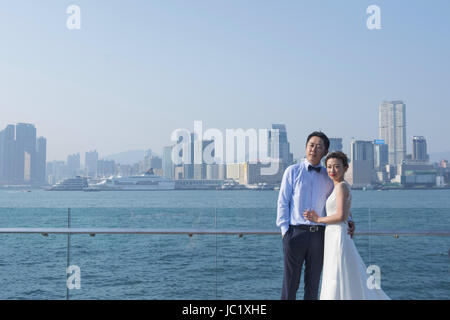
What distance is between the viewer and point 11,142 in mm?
97312

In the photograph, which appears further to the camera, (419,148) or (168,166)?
(419,148)

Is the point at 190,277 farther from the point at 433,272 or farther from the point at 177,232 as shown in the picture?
the point at 433,272

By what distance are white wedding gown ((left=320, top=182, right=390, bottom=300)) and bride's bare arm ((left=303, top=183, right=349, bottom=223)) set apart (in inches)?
1.8

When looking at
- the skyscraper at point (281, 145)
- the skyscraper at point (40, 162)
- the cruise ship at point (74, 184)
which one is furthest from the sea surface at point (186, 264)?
the skyscraper at point (40, 162)

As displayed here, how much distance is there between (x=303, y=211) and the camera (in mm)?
2682

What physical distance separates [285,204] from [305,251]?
333mm

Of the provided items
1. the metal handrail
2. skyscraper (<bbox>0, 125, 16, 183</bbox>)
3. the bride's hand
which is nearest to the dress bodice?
the bride's hand

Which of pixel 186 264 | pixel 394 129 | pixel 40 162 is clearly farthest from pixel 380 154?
pixel 186 264

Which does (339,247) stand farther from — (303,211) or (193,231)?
(193,231)

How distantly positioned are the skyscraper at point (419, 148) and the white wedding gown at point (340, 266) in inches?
4005

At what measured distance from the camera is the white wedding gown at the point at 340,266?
263cm

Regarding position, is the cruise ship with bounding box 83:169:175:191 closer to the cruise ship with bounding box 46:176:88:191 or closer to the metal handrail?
the cruise ship with bounding box 46:176:88:191

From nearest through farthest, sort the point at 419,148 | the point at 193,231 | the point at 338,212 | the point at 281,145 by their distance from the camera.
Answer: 1. the point at 338,212
2. the point at 193,231
3. the point at 281,145
4. the point at 419,148

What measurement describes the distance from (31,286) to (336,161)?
2.60m
